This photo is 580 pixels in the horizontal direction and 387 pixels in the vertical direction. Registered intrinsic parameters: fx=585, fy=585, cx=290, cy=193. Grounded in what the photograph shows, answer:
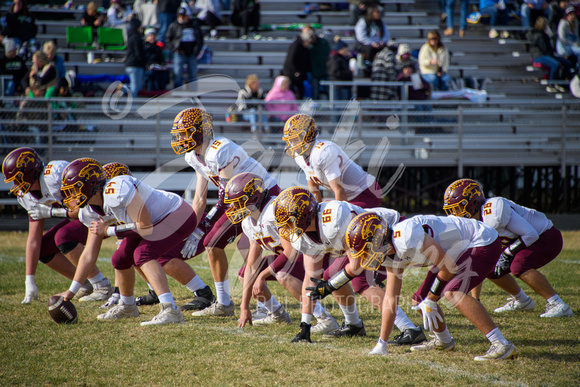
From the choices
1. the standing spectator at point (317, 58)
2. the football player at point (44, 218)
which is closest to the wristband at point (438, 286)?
the football player at point (44, 218)

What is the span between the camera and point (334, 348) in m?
4.70

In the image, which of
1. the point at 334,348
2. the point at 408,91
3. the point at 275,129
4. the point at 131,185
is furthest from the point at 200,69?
the point at 334,348

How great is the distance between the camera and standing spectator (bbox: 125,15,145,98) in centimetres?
1263

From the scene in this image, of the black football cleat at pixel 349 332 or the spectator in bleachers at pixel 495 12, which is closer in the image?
the black football cleat at pixel 349 332

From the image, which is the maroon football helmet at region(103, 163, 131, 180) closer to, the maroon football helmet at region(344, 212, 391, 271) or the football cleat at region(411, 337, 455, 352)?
the maroon football helmet at region(344, 212, 391, 271)

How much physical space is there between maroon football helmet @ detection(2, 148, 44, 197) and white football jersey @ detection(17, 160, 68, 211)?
9 centimetres

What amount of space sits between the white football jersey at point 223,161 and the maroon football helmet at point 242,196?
0.78 meters

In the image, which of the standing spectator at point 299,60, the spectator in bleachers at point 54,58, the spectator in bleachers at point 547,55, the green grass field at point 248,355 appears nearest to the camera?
the green grass field at point 248,355

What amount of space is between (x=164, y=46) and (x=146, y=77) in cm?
124

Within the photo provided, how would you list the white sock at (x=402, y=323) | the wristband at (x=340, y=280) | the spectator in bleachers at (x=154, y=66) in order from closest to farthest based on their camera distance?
1. the wristband at (x=340, y=280)
2. the white sock at (x=402, y=323)
3. the spectator in bleachers at (x=154, y=66)

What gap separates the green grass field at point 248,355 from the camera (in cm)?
403

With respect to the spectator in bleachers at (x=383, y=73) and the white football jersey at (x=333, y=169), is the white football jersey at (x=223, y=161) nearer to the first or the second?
the white football jersey at (x=333, y=169)

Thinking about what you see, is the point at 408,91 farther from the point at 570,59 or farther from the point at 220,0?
A: the point at 220,0

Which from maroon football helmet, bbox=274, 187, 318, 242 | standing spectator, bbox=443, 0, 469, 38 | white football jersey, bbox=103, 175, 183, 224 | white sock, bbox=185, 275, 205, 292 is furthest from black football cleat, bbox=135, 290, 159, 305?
→ standing spectator, bbox=443, 0, 469, 38
